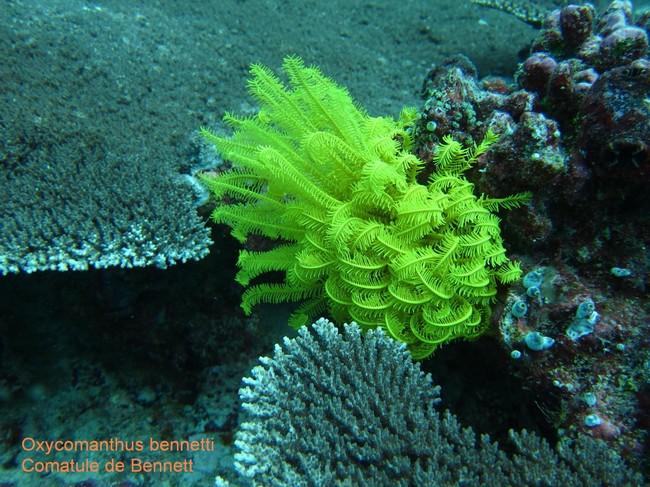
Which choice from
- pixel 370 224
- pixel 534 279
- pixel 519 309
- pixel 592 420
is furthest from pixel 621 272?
pixel 370 224

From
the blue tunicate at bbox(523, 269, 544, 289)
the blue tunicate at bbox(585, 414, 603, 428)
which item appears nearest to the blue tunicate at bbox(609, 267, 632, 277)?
the blue tunicate at bbox(523, 269, 544, 289)

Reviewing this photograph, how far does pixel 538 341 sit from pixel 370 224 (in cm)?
128

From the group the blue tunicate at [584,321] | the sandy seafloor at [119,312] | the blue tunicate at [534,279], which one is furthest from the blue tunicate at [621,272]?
the sandy seafloor at [119,312]

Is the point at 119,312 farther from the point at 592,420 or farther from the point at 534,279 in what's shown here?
A: the point at 592,420

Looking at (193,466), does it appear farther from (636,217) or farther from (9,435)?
(636,217)

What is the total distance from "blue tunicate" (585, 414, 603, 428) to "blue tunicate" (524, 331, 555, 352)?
0.44m

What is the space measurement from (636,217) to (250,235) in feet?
9.63

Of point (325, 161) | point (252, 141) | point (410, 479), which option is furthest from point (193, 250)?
point (410, 479)

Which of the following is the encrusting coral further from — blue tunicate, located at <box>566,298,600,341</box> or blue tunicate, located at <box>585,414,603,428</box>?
blue tunicate, located at <box>585,414,603,428</box>

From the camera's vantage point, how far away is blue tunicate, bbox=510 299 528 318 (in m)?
2.61

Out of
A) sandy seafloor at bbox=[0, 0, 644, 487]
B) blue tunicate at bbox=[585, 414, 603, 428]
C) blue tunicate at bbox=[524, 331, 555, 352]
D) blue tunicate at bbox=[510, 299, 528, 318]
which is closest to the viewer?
blue tunicate at bbox=[585, 414, 603, 428]

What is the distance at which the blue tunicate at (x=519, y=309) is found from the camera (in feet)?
8.56

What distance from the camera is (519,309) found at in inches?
103

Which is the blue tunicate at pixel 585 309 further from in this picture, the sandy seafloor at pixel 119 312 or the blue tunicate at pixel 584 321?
the sandy seafloor at pixel 119 312
